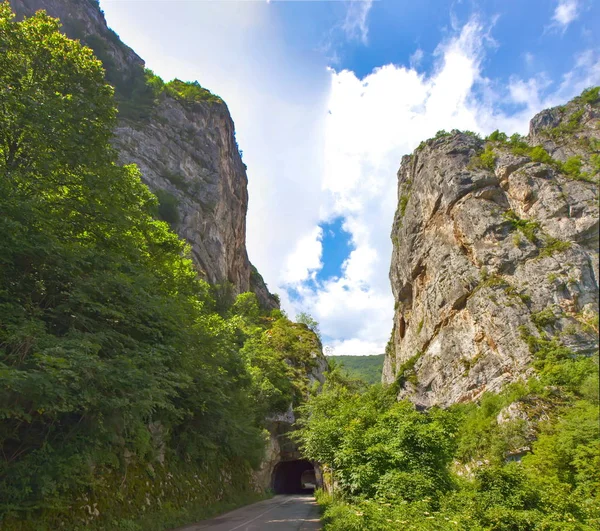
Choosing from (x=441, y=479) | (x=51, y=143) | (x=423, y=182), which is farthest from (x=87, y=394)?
(x=423, y=182)

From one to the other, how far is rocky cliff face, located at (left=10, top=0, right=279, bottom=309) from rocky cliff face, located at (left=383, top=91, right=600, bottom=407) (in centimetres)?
2716

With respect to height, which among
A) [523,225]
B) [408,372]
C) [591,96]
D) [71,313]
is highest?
[591,96]

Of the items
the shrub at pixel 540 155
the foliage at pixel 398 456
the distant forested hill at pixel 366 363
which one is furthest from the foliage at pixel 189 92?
the distant forested hill at pixel 366 363

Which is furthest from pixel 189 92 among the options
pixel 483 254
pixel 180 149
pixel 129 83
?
pixel 483 254

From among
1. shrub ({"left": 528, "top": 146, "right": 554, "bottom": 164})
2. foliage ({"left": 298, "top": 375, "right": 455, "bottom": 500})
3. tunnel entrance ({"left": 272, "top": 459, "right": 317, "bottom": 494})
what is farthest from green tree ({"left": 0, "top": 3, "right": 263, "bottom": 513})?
shrub ({"left": 528, "top": 146, "right": 554, "bottom": 164})

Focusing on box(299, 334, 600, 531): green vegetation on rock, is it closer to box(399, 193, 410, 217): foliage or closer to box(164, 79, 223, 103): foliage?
box(399, 193, 410, 217): foliage

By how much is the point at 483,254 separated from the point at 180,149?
41.9 m

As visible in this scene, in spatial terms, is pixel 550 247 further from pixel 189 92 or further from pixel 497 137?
pixel 189 92

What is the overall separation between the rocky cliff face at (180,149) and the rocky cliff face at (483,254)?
89.1ft

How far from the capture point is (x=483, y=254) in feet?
132

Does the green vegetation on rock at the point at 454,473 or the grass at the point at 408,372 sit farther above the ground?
the grass at the point at 408,372

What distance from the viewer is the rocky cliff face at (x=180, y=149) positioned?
4462 centimetres

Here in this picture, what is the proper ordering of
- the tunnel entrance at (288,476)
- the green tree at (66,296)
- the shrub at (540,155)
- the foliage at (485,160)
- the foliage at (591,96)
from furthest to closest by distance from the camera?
1. the tunnel entrance at (288,476)
2. the foliage at (485,160)
3. the foliage at (591,96)
4. the shrub at (540,155)
5. the green tree at (66,296)

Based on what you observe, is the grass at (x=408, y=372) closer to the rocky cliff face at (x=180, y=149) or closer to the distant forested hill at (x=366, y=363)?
the rocky cliff face at (x=180, y=149)
